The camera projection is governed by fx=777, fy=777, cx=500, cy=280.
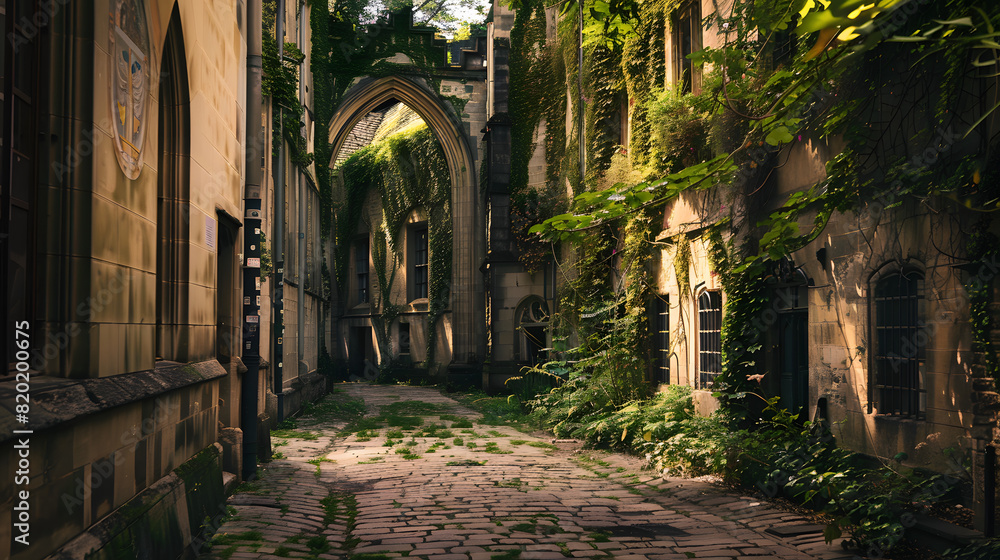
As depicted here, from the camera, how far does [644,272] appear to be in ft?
42.4

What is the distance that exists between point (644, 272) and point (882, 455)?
6.25 m

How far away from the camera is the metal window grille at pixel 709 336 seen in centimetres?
1085

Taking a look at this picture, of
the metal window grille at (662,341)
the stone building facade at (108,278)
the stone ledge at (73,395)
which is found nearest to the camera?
the stone ledge at (73,395)

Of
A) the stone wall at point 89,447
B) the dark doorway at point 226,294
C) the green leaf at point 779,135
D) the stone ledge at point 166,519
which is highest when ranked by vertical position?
the green leaf at point 779,135

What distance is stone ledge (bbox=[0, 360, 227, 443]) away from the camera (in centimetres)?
305

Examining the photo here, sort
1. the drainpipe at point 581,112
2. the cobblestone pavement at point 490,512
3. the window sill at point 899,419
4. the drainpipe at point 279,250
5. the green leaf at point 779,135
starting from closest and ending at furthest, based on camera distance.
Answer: the green leaf at point 779,135 → the cobblestone pavement at point 490,512 → the window sill at point 899,419 → the drainpipe at point 279,250 → the drainpipe at point 581,112

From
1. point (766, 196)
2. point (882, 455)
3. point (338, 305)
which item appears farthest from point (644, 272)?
point (338, 305)

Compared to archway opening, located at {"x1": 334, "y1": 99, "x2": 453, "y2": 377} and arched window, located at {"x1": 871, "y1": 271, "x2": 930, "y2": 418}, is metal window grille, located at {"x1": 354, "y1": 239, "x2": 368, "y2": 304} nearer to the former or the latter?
archway opening, located at {"x1": 334, "y1": 99, "x2": 453, "y2": 377}

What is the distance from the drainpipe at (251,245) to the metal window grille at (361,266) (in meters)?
22.8

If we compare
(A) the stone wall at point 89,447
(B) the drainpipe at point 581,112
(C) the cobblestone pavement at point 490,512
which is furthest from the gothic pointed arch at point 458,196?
(A) the stone wall at point 89,447

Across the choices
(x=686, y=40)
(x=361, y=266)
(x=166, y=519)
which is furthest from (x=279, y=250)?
(x=361, y=266)

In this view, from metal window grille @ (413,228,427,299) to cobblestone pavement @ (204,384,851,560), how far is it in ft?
55.9

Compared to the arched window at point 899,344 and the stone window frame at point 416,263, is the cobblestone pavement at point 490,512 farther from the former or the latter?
the stone window frame at point 416,263

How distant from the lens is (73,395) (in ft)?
11.8
